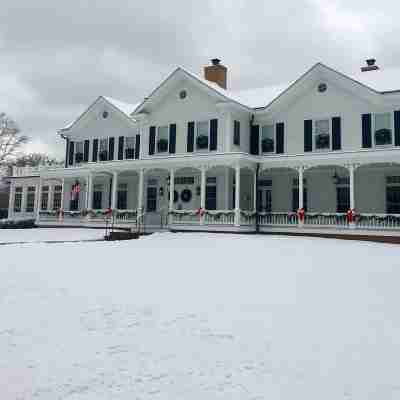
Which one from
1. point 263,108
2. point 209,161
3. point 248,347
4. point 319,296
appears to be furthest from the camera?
point 263,108

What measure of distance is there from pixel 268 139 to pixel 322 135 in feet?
9.61

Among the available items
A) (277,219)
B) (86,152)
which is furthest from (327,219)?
(86,152)

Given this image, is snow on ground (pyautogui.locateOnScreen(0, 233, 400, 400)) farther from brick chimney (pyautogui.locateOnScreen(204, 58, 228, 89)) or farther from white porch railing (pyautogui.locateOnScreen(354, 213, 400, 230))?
brick chimney (pyautogui.locateOnScreen(204, 58, 228, 89))

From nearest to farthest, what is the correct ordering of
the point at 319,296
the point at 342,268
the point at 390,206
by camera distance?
the point at 319,296 → the point at 342,268 → the point at 390,206

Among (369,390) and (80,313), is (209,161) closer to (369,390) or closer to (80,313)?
(80,313)

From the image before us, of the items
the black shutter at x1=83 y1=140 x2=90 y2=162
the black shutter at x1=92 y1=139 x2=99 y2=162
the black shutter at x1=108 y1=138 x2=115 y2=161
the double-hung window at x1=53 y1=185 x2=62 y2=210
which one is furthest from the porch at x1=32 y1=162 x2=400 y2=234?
the double-hung window at x1=53 y1=185 x2=62 y2=210

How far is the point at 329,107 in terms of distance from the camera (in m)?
22.5

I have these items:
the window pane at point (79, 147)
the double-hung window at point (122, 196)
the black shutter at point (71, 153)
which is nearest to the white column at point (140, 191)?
the double-hung window at point (122, 196)

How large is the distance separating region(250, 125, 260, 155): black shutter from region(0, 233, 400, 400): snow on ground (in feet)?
44.6

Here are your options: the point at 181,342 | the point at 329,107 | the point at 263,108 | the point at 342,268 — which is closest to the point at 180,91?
the point at 263,108

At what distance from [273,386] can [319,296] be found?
395 cm

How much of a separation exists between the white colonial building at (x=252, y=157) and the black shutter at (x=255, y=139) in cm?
5

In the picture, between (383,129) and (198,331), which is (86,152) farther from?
(198,331)

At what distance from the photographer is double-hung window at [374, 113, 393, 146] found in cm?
2105
